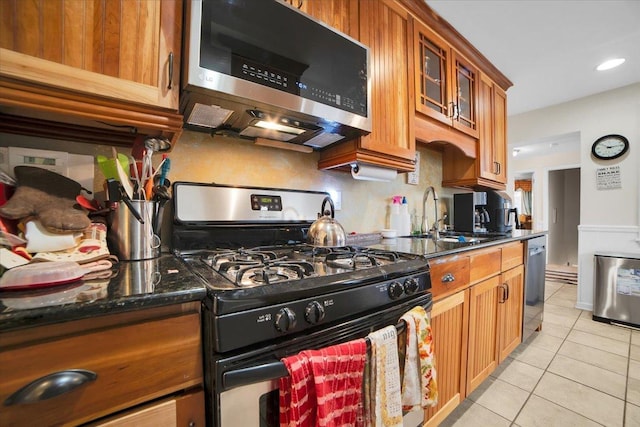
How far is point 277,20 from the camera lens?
3.14ft

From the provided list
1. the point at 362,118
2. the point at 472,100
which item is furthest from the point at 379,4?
the point at 472,100

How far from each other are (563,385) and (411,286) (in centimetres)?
153

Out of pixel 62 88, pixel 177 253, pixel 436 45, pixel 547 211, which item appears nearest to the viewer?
pixel 62 88

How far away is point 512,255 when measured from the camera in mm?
1776

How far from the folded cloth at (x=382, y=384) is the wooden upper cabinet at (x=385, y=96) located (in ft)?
2.72

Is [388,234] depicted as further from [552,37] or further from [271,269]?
[552,37]

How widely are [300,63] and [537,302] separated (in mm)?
2502

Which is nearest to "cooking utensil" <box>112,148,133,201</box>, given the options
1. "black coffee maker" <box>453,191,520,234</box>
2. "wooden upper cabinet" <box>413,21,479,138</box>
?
"wooden upper cabinet" <box>413,21,479,138</box>

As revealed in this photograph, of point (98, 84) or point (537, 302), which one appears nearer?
point (98, 84)

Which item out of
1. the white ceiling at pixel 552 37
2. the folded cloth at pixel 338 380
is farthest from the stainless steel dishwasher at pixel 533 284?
the folded cloth at pixel 338 380

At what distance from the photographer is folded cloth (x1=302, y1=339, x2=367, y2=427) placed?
62cm

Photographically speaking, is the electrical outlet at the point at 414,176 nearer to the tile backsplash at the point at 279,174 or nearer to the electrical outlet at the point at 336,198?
the tile backsplash at the point at 279,174

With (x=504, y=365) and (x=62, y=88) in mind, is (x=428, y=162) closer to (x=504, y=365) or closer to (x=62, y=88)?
(x=504, y=365)

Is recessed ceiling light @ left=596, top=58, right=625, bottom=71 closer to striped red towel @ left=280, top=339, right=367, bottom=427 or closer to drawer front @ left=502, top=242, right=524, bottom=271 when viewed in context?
drawer front @ left=502, top=242, right=524, bottom=271
